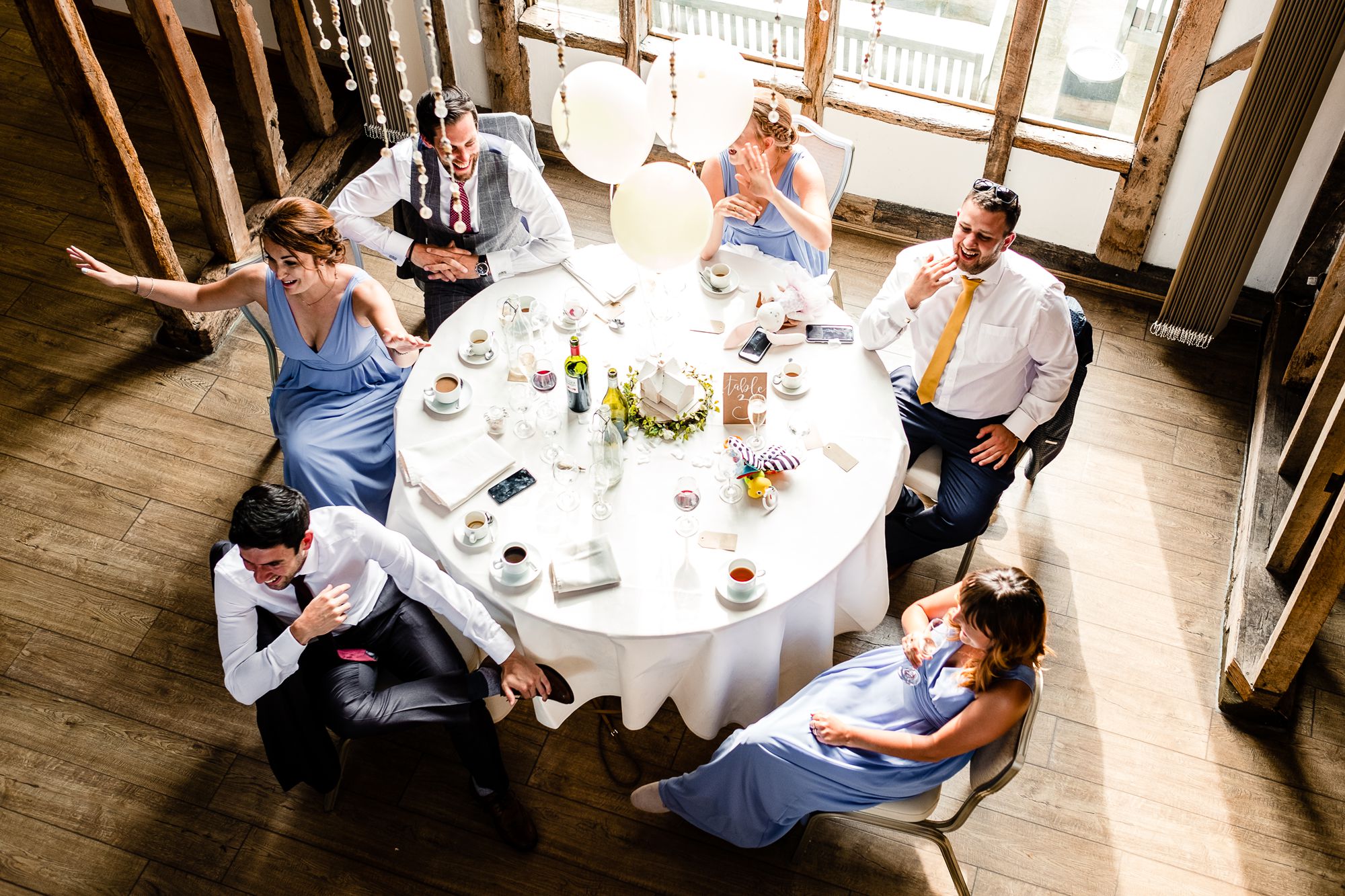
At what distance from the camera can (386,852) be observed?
314cm

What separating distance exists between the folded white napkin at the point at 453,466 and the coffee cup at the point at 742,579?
2.47 ft

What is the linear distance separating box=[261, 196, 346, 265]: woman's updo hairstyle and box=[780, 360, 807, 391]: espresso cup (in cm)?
149

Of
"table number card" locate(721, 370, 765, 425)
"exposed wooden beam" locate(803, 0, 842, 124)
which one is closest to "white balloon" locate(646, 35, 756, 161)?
"table number card" locate(721, 370, 765, 425)

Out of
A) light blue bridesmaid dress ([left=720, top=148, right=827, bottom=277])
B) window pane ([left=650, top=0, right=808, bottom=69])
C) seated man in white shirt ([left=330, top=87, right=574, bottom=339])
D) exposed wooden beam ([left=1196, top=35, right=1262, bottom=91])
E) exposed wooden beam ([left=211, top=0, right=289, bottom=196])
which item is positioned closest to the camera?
seated man in white shirt ([left=330, top=87, right=574, bottom=339])

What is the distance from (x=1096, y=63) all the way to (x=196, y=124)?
3819 millimetres

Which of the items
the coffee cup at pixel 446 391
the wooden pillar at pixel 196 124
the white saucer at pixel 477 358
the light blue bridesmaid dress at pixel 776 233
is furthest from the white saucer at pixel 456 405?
the wooden pillar at pixel 196 124

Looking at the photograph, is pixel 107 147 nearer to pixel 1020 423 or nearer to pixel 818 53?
pixel 818 53

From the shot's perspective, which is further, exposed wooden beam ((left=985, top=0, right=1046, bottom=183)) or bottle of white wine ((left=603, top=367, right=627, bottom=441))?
exposed wooden beam ((left=985, top=0, right=1046, bottom=183))

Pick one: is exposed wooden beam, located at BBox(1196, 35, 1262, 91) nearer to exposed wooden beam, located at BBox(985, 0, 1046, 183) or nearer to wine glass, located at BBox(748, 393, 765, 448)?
exposed wooden beam, located at BBox(985, 0, 1046, 183)

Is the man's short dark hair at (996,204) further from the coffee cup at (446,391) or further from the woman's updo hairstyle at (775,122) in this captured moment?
the coffee cup at (446,391)

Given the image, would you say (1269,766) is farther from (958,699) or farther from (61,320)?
(61,320)

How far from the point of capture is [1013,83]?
14.8ft

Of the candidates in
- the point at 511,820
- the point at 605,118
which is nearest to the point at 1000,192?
the point at 605,118

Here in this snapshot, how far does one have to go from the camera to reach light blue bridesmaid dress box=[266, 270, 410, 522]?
3.43 metres
